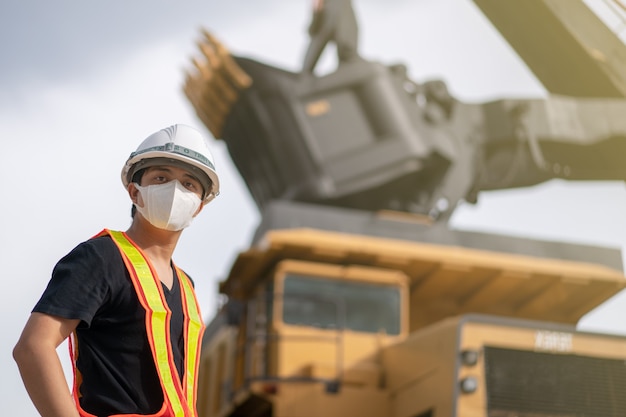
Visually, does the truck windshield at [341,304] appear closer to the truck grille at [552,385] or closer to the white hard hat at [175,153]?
the truck grille at [552,385]

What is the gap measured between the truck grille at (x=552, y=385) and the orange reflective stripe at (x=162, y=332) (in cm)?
628

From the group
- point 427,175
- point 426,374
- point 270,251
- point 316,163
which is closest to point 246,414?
point 270,251

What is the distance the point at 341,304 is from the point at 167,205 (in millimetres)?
8917

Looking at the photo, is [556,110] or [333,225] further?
[556,110]

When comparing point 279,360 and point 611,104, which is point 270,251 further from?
point 611,104

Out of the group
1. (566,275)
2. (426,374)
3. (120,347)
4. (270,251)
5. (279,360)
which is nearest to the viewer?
(120,347)

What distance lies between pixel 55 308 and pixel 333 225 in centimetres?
990

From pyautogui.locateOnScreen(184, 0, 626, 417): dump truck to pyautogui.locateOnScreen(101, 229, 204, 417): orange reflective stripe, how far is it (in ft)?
20.4

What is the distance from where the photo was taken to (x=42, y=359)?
211 centimetres

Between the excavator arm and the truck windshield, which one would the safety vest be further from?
the excavator arm

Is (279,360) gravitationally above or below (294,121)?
below

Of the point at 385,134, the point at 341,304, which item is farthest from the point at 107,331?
the point at 385,134

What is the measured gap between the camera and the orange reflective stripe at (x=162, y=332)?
2.31m

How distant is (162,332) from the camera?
2.34 metres
